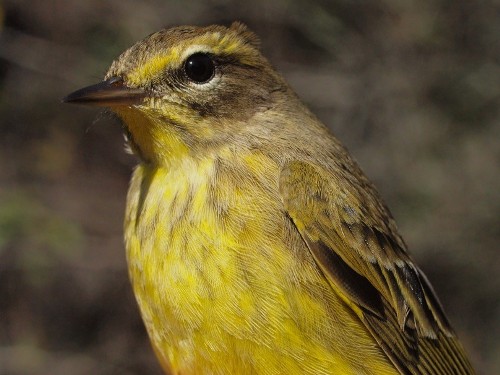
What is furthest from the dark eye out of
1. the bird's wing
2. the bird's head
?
the bird's wing

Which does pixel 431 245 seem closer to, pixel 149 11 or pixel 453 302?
pixel 453 302

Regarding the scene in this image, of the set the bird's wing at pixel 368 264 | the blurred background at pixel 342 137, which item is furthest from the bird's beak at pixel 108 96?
the blurred background at pixel 342 137

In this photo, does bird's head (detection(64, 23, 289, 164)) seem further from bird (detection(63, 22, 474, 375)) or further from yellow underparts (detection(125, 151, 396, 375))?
yellow underparts (detection(125, 151, 396, 375))

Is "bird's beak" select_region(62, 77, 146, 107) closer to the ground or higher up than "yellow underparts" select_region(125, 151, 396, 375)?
higher up

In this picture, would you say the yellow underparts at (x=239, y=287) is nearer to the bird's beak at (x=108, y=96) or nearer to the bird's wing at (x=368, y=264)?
the bird's wing at (x=368, y=264)

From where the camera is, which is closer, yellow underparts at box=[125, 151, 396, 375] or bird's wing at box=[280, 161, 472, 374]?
yellow underparts at box=[125, 151, 396, 375]

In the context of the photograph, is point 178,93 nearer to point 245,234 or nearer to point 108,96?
point 108,96

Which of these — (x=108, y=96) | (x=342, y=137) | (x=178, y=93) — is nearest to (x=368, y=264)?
(x=178, y=93)
